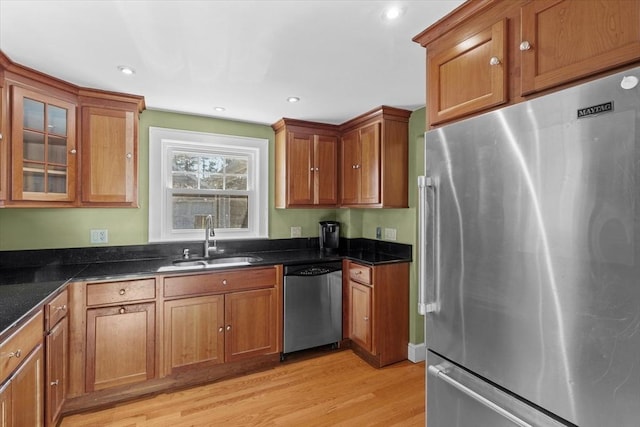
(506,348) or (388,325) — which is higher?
(506,348)

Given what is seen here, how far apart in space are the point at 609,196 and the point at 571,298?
1.04 feet

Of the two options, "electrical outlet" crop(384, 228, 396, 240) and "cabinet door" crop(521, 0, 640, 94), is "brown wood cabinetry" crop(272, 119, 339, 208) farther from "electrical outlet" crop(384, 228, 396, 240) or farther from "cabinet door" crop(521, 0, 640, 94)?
"cabinet door" crop(521, 0, 640, 94)

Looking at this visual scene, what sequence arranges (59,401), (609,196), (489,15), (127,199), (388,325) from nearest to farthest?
1. (609,196)
2. (489,15)
3. (59,401)
4. (127,199)
5. (388,325)

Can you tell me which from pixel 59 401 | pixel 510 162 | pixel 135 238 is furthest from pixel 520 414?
pixel 135 238

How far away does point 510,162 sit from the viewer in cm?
113

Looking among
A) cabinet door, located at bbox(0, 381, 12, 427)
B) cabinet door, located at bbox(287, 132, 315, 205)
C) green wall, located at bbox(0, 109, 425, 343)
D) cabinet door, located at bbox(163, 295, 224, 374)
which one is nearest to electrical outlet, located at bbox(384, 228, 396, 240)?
green wall, located at bbox(0, 109, 425, 343)

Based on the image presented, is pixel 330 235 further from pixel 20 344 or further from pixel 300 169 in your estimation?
pixel 20 344

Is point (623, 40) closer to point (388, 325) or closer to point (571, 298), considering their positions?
point (571, 298)

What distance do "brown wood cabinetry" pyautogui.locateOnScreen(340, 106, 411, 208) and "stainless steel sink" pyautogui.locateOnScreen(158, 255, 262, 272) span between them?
1.23m

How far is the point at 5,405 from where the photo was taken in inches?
51.2

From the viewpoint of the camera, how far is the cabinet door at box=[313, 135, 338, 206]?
334 centimetres

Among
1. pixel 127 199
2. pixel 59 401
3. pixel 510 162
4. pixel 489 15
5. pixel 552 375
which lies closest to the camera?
pixel 552 375

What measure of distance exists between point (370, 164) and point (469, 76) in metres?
1.66

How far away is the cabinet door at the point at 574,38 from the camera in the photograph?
911mm
